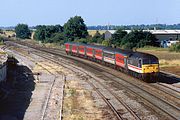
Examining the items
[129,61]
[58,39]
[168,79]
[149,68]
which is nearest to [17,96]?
[149,68]

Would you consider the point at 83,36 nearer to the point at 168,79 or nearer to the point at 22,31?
the point at 22,31

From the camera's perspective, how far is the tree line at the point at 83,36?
93812 mm

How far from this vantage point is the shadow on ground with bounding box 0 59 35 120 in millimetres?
24019

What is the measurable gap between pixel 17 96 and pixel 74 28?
3683 inches

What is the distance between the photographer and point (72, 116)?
76.5 feet

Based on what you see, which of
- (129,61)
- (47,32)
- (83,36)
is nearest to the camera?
(129,61)

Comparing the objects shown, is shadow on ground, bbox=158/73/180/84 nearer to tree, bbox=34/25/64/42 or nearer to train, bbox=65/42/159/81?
train, bbox=65/42/159/81

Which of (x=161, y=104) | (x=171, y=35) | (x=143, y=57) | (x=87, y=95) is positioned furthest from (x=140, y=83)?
(x=171, y=35)

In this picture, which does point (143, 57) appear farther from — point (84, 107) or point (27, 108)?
point (27, 108)

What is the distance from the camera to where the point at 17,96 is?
30.4 meters

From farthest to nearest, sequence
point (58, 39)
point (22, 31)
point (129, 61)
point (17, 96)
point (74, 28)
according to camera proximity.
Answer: point (22, 31) → point (58, 39) → point (74, 28) → point (129, 61) → point (17, 96)

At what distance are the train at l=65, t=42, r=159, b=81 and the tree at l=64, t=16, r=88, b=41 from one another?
60.6 m

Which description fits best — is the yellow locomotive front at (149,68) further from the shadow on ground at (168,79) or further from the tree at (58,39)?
the tree at (58,39)

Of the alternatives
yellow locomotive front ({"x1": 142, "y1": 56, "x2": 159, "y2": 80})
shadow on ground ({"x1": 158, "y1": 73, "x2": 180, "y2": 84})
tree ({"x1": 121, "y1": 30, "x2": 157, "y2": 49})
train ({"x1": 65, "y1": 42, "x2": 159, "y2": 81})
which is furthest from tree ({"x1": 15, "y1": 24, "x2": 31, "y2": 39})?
yellow locomotive front ({"x1": 142, "y1": 56, "x2": 159, "y2": 80})
